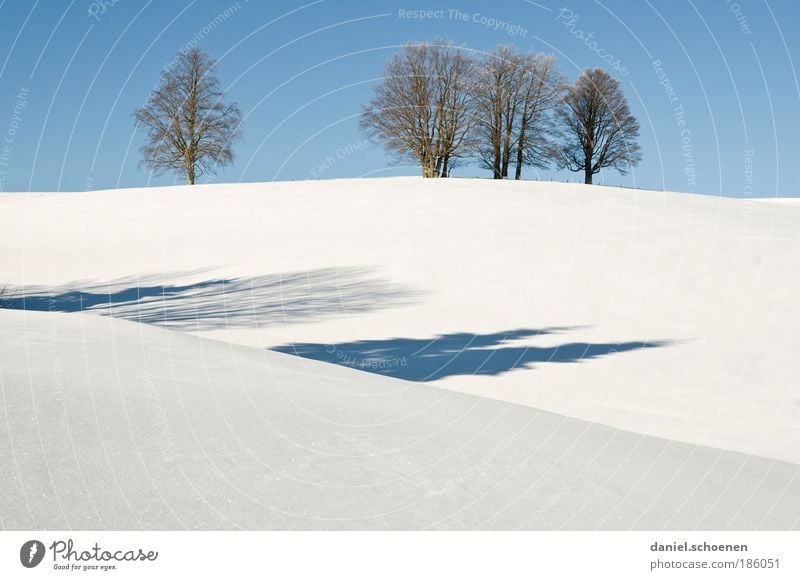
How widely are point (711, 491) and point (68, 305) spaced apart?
46.5ft

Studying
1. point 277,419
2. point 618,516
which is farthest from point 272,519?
point 618,516

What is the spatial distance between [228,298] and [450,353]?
6.17 meters

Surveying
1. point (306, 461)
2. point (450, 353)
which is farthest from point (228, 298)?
point (306, 461)

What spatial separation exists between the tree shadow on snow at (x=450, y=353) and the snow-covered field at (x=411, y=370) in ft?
0.20

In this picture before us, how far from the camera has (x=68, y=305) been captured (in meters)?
15.2

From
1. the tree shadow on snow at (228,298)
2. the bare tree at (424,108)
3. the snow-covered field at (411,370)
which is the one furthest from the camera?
the bare tree at (424,108)

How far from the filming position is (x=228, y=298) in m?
14.9

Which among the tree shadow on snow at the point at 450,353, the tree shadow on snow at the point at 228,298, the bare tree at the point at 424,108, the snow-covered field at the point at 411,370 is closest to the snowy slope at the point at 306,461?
the snow-covered field at the point at 411,370

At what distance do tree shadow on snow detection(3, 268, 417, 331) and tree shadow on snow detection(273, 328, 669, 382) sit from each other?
2.24 m

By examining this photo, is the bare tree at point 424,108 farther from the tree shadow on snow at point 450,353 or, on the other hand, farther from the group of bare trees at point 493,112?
the tree shadow on snow at point 450,353

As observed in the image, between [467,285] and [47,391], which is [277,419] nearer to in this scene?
[47,391]
